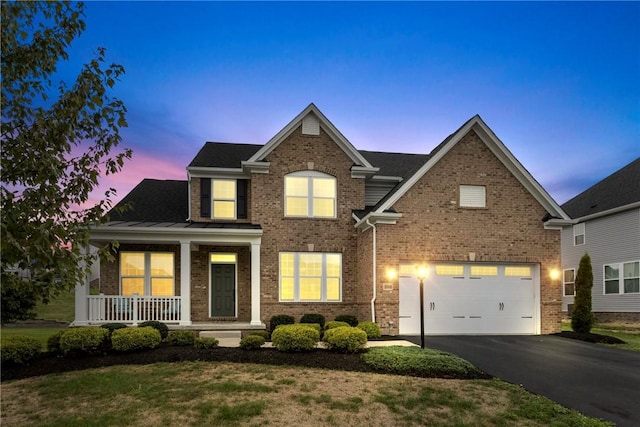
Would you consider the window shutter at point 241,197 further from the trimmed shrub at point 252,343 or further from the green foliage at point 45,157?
the green foliage at point 45,157

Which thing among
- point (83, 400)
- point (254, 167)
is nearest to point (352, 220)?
point (254, 167)

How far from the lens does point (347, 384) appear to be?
8.36 meters

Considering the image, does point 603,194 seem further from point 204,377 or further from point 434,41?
point 204,377

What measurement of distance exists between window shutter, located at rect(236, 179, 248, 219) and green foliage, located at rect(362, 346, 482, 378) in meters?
9.24

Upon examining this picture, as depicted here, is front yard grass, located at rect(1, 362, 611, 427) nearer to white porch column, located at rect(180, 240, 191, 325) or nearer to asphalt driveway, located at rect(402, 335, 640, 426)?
asphalt driveway, located at rect(402, 335, 640, 426)

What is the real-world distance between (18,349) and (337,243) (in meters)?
10.9

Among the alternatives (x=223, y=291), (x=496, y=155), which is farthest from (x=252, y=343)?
(x=496, y=155)

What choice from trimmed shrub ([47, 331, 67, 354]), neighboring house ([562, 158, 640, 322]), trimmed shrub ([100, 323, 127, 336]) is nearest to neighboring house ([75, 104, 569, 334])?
trimmed shrub ([100, 323, 127, 336])

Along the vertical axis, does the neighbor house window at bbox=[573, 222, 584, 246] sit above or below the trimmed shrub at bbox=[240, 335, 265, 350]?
above

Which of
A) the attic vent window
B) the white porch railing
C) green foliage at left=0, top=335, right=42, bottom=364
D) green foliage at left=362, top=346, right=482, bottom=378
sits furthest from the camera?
the attic vent window

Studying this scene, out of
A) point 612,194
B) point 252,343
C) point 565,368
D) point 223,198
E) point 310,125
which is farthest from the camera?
point 612,194

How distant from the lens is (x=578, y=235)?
82.5 ft

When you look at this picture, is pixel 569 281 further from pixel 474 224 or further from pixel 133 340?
pixel 133 340

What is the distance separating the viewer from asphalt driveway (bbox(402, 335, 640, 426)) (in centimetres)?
753
